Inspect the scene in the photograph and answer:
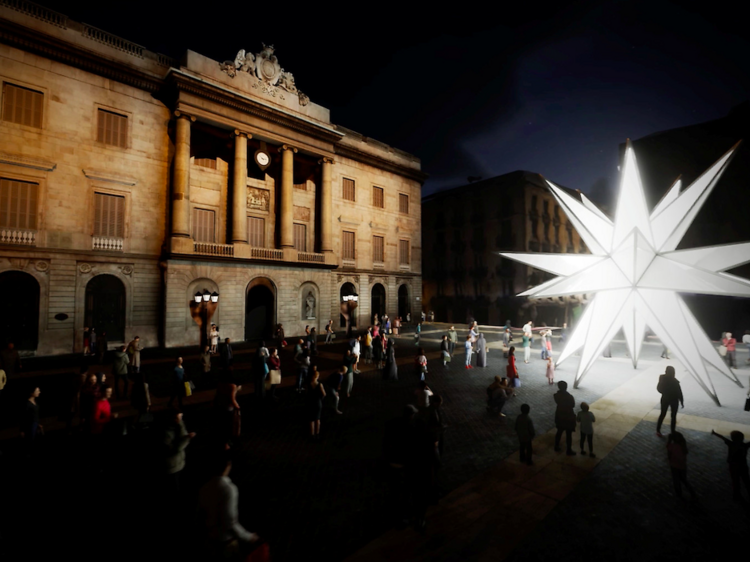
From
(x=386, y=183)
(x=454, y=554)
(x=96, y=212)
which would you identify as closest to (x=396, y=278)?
(x=386, y=183)

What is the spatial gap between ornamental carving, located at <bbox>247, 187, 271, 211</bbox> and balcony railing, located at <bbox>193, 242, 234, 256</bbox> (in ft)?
16.3

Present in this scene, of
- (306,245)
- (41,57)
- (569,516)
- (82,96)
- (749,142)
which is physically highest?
(41,57)

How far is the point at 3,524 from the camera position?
4.75 metres

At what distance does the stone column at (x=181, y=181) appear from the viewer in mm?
21156

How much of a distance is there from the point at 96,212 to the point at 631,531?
26.2m

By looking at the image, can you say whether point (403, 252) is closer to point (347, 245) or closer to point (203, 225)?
point (347, 245)

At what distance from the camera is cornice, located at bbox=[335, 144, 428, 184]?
31516mm

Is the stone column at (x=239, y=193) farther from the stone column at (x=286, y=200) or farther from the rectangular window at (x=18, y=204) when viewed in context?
the rectangular window at (x=18, y=204)

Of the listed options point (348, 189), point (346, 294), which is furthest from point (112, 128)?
point (346, 294)

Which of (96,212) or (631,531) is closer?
(631,531)

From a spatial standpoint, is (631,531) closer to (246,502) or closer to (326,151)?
(246,502)

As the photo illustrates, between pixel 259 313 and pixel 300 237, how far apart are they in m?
7.58

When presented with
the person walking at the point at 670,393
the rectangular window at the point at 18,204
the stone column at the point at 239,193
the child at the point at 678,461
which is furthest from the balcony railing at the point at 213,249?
the child at the point at 678,461

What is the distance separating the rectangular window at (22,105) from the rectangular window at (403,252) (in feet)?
91.2
